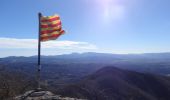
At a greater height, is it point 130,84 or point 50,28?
point 50,28

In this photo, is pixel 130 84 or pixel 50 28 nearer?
pixel 50 28

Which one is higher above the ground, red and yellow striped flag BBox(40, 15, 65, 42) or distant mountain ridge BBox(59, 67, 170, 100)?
red and yellow striped flag BBox(40, 15, 65, 42)

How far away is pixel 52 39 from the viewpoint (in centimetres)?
1461

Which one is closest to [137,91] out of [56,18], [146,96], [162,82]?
[146,96]

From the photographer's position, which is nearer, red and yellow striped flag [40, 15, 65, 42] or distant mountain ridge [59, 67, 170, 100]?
red and yellow striped flag [40, 15, 65, 42]

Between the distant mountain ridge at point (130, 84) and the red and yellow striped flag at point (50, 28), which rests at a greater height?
the red and yellow striped flag at point (50, 28)

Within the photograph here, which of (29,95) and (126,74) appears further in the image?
(126,74)

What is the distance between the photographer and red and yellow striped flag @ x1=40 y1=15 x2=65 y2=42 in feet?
47.4

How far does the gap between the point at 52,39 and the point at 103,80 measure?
232 ft

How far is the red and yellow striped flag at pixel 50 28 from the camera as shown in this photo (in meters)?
14.5

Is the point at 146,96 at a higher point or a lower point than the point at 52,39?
lower

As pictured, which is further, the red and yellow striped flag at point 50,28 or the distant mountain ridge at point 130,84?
the distant mountain ridge at point 130,84

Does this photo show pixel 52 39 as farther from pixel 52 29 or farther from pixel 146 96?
pixel 146 96

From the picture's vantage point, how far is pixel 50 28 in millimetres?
14602
